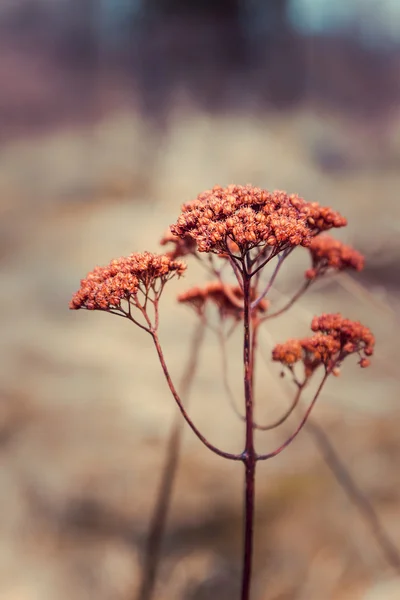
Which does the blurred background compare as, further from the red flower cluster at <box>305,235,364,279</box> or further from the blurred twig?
the red flower cluster at <box>305,235,364,279</box>

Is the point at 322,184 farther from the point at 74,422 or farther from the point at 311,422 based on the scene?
the point at 74,422

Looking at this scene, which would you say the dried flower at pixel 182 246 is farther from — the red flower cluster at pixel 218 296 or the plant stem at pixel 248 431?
the plant stem at pixel 248 431

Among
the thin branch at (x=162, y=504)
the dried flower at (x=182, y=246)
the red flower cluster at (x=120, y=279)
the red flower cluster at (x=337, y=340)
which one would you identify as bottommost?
the thin branch at (x=162, y=504)

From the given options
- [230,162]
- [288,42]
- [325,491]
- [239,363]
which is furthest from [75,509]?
[288,42]

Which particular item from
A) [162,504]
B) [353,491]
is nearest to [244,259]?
[162,504]

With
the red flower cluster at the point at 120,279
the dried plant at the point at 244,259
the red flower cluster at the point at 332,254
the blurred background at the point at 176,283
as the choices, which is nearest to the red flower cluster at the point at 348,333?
the dried plant at the point at 244,259

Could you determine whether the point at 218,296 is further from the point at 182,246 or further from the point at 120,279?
the point at 120,279
